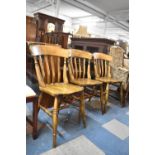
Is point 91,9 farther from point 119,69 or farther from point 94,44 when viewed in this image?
point 119,69

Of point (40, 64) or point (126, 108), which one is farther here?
point (126, 108)

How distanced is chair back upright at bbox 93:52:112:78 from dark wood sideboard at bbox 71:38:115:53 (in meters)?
0.50

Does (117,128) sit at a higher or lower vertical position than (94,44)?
lower

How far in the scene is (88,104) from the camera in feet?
8.50

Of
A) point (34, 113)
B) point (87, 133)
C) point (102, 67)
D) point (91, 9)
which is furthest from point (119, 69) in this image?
point (91, 9)

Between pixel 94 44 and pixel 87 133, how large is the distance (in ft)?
6.61

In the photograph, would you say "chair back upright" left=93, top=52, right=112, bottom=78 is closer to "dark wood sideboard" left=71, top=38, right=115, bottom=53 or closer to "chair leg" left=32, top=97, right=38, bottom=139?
"dark wood sideboard" left=71, top=38, right=115, bottom=53

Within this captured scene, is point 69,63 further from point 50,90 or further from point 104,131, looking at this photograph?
point 104,131

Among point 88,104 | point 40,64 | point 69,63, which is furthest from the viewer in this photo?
point 88,104

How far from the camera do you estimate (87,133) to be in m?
1.72

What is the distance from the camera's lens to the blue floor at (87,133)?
1.44 m
